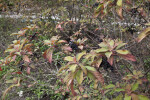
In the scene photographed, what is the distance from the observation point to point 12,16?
6309 millimetres

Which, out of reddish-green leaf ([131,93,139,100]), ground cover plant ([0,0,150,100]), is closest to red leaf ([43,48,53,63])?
ground cover plant ([0,0,150,100])

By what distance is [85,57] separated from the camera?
1293mm

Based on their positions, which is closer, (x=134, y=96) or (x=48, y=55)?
(x=134, y=96)

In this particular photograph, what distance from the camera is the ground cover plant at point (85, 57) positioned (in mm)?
1204

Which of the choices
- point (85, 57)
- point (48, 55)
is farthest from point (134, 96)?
point (48, 55)

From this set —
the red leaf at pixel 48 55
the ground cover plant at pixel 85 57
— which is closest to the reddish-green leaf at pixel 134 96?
the ground cover plant at pixel 85 57

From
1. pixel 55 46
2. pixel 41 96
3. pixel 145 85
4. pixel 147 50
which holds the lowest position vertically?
pixel 41 96

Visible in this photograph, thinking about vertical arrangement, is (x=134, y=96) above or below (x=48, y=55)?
below

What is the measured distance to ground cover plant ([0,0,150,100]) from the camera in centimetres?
120

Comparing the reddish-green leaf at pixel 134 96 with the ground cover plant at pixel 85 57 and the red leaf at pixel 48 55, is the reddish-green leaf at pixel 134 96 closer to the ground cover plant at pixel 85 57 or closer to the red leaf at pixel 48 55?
the ground cover plant at pixel 85 57

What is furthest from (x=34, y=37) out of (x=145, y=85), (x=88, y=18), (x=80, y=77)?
(x=88, y=18)

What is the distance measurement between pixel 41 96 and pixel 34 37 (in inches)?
68.1

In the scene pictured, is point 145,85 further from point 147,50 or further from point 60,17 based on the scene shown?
point 60,17

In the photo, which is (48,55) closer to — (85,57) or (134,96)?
(85,57)
